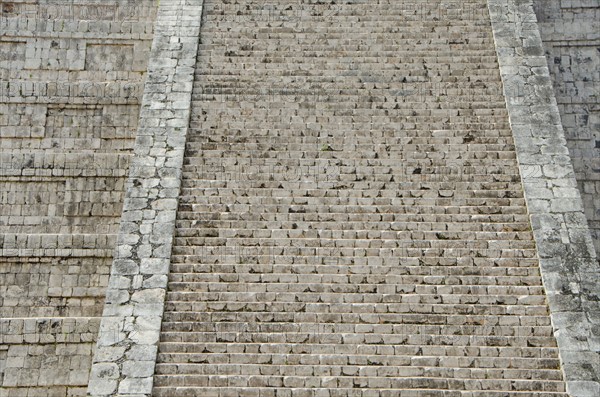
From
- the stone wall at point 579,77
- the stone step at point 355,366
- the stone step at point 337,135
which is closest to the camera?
the stone step at point 355,366

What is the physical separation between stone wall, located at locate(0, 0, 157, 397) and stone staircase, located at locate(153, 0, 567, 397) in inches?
61.9

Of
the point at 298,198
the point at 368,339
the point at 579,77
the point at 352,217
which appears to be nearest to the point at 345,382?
the point at 368,339

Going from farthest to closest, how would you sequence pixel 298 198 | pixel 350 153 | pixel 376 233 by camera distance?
pixel 350 153
pixel 298 198
pixel 376 233

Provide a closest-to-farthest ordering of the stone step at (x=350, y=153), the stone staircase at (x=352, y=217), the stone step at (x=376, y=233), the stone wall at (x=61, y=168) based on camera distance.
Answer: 1. the stone staircase at (x=352, y=217)
2. the stone step at (x=376, y=233)
3. the stone wall at (x=61, y=168)
4. the stone step at (x=350, y=153)

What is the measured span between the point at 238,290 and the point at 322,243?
135 centimetres

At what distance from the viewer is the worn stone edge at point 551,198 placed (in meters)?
9.57

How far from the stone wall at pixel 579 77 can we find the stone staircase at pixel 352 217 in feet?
4.93

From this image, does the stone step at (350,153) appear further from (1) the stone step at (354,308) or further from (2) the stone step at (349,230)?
(1) the stone step at (354,308)

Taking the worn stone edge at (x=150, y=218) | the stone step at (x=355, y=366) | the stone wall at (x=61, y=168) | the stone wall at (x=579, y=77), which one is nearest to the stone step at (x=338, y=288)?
the worn stone edge at (x=150, y=218)

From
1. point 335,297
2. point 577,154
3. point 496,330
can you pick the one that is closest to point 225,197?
point 335,297

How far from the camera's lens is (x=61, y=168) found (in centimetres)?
1244

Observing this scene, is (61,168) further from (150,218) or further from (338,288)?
(338,288)

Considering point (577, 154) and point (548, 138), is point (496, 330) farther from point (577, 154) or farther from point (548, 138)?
point (577, 154)

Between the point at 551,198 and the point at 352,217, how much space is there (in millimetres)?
2799
